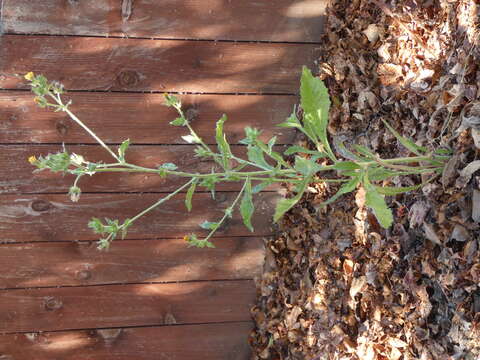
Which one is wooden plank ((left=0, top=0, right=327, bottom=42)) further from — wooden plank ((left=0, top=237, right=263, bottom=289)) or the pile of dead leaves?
wooden plank ((left=0, top=237, right=263, bottom=289))

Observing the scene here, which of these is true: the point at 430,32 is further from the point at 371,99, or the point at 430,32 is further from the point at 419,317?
the point at 419,317

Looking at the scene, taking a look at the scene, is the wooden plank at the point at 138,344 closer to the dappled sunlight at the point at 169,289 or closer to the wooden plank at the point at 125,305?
the wooden plank at the point at 125,305

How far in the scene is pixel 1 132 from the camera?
203 centimetres

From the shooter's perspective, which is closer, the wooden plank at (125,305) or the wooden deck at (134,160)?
the wooden deck at (134,160)

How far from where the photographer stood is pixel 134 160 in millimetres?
2178

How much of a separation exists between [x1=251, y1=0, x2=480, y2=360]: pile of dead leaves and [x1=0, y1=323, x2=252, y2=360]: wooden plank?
126 mm

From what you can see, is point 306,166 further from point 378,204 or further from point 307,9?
point 307,9

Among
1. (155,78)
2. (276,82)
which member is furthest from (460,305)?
(155,78)

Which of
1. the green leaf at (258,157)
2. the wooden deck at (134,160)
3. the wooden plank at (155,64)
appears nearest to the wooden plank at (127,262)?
the wooden deck at (134,160)

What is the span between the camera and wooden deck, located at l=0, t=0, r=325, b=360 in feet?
6.61

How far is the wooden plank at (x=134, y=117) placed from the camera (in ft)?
6.70

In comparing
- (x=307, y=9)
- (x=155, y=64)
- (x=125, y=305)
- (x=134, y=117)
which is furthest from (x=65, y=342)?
(x=307, y=9)

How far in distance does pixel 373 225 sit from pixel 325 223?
0.92 ft

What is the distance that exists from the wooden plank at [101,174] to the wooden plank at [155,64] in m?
0.20
